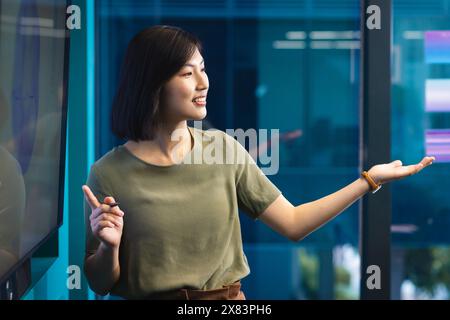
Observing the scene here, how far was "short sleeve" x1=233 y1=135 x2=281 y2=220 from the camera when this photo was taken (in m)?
1.67

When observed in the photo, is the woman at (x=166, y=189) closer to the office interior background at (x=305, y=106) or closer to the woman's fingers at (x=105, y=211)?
the woman's fingers at (x=105, y=211)

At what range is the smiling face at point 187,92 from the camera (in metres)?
1.58

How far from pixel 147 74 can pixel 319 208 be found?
52 centimetres

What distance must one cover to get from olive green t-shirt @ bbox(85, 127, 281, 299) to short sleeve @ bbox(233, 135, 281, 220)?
1.2 inches

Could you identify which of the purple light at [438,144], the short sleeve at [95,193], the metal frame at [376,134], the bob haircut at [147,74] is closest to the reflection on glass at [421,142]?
the purple light at [438,144]

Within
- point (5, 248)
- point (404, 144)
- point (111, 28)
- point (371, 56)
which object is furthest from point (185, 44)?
point (404, 144)

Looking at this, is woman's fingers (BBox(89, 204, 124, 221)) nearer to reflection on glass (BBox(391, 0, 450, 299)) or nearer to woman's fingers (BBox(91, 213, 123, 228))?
woman's fingers (BBox(91, 213, 123, 228))

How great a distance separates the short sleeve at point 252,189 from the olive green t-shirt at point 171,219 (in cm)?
3

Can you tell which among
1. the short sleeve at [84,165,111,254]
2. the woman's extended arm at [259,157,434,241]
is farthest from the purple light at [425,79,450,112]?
the short sleeve at [84,165,111,254]

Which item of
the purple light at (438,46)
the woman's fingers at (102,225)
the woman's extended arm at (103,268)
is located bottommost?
the woman's extended arm at (103,268)

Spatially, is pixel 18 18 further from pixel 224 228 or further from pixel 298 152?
pixel 298 152

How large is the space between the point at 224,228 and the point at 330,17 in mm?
1342

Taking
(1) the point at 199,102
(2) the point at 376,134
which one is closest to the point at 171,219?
(1) the point at 199,102
